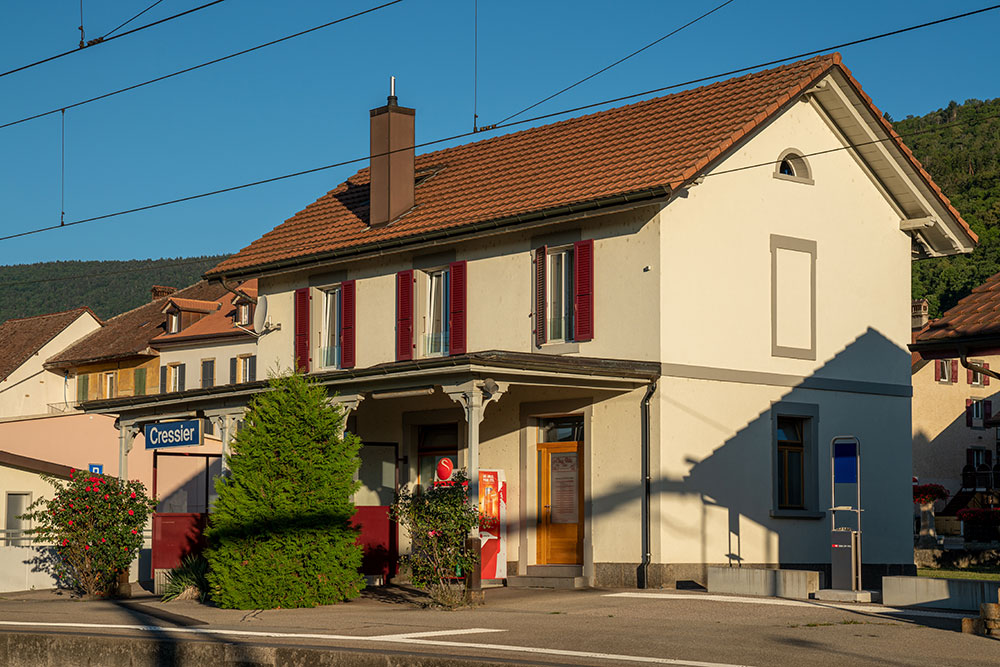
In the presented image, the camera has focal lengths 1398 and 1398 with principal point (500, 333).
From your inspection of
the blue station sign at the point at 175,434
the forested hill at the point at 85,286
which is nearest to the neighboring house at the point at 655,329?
the blue station sign at the point at 175,434

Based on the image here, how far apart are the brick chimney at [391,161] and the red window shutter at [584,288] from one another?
17.4 feet

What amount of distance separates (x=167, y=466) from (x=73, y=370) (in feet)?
96.2

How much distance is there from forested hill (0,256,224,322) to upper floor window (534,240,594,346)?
4162 inches

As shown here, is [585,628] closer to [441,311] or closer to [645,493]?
[645,493]

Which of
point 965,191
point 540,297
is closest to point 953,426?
point 965,191

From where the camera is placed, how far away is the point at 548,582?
20.7 metres

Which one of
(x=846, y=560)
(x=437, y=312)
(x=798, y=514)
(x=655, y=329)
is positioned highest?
(x=437, y=312)

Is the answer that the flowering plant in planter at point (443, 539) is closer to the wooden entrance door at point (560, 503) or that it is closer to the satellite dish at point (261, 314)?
the wooden entrance door at point (560, 503)

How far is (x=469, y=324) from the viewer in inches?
914

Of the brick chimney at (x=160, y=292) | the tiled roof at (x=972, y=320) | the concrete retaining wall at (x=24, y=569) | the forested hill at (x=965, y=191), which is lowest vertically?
the concrete retaining wall at (x=24, y=569)

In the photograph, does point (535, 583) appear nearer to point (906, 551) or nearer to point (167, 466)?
point (906, 551)

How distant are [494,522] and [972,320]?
9.38 m

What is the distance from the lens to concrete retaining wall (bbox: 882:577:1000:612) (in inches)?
607

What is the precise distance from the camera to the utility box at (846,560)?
58.0 ft
